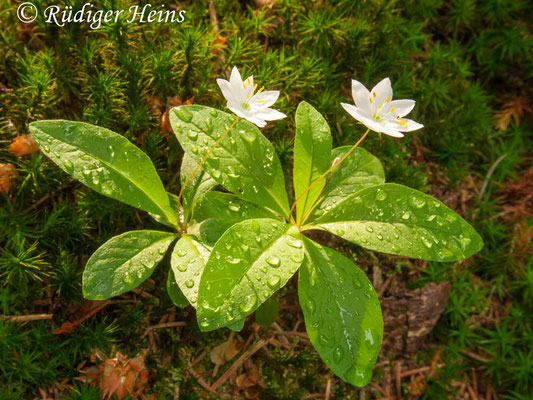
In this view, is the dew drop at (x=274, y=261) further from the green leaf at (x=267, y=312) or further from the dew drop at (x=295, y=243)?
the green leaf at (x=267, y=312)

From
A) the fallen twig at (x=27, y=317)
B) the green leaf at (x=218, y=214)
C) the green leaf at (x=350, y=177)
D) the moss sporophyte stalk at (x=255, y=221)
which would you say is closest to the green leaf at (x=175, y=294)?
the moss sporophyte stalk at (x=255, y=221)

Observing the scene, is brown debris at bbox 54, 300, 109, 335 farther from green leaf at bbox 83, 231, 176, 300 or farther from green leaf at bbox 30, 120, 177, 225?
green leaf at bbox 30, 120, 177, 225

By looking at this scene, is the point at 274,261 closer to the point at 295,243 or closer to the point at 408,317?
the point at 295,243

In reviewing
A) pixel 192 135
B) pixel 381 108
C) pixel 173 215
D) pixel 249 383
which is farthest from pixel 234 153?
pixel 249 383

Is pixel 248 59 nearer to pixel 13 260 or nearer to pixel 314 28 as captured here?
pixel 314 28

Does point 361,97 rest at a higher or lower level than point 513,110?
higher

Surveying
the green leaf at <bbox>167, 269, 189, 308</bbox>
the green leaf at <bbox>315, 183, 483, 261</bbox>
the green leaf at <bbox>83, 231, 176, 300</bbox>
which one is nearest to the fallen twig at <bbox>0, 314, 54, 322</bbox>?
the green leaf at <bbox>83, 231, 176, 300</bbox>
